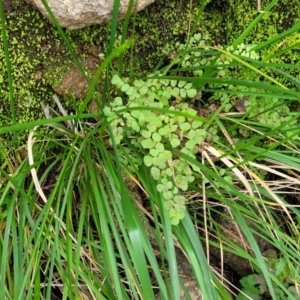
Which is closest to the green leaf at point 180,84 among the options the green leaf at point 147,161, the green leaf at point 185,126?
the green leaf at point 185,126

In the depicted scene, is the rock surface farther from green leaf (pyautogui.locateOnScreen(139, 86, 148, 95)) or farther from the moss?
green leaf (pyautogui.locateOnScreen(139, 86, 148, 95))

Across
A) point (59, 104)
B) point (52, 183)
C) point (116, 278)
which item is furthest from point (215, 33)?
point (116, 278)

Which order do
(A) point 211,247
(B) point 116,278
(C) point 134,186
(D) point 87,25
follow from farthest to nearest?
(A) point 211,247 < (C) point 134,186 < (D) point 87,25 < (B) point 116,278

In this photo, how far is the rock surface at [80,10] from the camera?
110 centimetres

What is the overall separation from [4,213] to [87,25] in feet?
1.90

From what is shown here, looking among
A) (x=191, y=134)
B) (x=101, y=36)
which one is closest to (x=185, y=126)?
(x=191, y=134)

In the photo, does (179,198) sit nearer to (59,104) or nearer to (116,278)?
(116,278)

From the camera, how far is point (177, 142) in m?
1.10

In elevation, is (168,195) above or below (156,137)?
below

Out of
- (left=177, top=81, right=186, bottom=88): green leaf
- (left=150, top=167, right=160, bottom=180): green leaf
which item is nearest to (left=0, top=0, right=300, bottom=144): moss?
(left=177, top=81, right=186, bottom=88): green leaf

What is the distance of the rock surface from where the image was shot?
3.62ft

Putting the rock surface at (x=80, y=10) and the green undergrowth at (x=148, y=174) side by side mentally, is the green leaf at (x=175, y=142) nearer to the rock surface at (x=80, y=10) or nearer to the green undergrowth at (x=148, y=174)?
the green undergrowth at (x=148, y=174)

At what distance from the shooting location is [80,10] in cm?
112

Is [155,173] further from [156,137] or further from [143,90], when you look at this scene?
[143,90]
